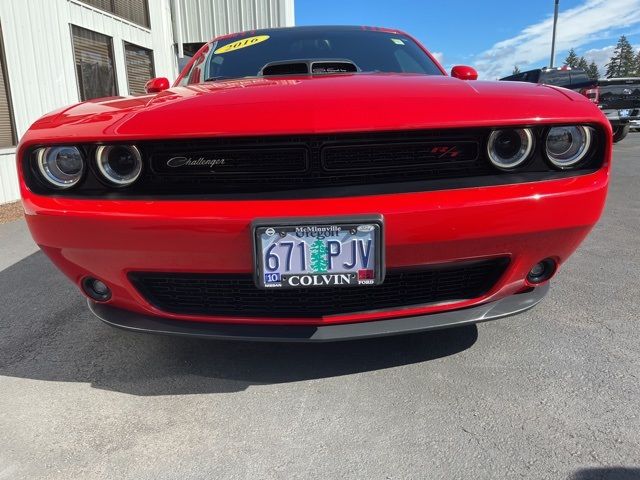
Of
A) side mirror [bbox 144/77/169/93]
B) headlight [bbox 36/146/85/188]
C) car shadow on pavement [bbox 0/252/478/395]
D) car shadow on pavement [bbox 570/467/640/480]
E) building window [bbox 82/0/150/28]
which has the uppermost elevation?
building window [bbox 82/0/150/28]

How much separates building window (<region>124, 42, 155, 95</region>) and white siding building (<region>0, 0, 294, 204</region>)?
0.02 meters

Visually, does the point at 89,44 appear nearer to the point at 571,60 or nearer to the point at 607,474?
the point at 607,474

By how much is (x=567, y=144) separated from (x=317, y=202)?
36.3 inches

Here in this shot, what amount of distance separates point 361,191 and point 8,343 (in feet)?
6.22

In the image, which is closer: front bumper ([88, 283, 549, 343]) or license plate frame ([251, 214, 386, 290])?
license plate frame ([251, 214, 386, 290])

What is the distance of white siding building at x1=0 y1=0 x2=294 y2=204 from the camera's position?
5957 mm

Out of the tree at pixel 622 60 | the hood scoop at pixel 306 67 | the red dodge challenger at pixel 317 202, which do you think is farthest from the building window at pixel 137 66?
the tree at pixel 622 60

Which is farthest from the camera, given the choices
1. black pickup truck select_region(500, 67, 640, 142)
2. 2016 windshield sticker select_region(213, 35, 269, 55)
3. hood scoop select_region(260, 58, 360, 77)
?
black pickup truck select_region(500, 67, 640, 142)

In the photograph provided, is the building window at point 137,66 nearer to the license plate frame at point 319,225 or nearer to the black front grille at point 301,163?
the black front grille at point 301,163

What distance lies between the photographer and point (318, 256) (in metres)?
1.57

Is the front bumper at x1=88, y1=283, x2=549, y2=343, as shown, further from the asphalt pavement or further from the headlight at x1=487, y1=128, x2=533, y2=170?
the headlight at x1=487, y1=128, x2=533, y2=170

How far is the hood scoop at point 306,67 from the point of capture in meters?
2.49

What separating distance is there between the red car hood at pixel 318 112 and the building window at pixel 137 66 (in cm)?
785

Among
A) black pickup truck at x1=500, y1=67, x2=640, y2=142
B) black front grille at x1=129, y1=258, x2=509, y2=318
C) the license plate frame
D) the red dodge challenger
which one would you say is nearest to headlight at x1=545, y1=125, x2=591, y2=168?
the red dodge challenger
